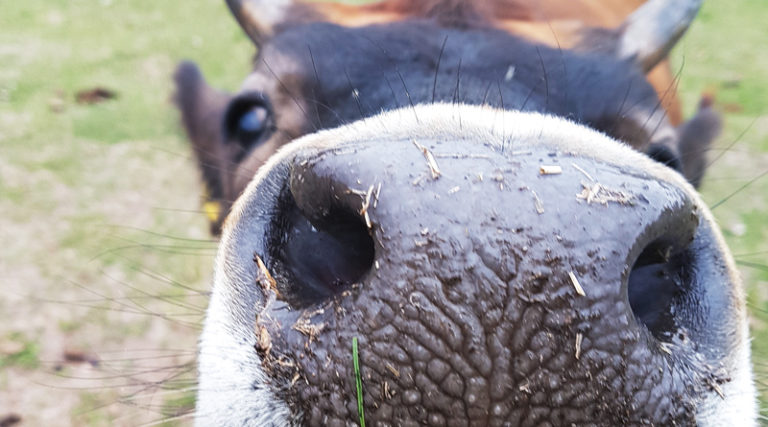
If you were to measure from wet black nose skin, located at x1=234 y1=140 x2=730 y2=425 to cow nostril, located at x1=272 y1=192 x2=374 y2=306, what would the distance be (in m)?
0.03

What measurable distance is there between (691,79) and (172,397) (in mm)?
6689

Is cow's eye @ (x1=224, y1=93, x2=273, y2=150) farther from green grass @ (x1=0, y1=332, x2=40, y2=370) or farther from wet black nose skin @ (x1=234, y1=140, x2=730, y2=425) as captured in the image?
green grass @ (x1=0, y1=332, x2=40, y2=370)

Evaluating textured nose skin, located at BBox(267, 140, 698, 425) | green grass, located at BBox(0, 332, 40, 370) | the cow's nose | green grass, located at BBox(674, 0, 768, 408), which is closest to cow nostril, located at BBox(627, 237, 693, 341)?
the cow's nose

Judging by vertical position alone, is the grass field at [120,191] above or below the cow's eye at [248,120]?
below

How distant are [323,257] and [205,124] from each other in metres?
2.39

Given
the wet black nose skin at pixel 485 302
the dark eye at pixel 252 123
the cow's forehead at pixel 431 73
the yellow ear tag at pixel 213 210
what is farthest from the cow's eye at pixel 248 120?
the wet black nose skin at pixel 485 302

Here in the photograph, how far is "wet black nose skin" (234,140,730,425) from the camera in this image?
4.14ft

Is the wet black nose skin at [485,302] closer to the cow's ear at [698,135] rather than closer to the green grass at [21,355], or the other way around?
the cow's ear at [698,135]

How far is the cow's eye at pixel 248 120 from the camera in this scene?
280 centimetres

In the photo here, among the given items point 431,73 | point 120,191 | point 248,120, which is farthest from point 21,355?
point 431,73

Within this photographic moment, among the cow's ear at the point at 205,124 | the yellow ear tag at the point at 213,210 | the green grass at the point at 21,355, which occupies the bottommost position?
the green grass at the point at 21,355

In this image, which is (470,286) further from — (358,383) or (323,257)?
(323,257)

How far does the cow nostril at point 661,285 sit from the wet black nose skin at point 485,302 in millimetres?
59

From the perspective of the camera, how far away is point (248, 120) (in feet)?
9.48
